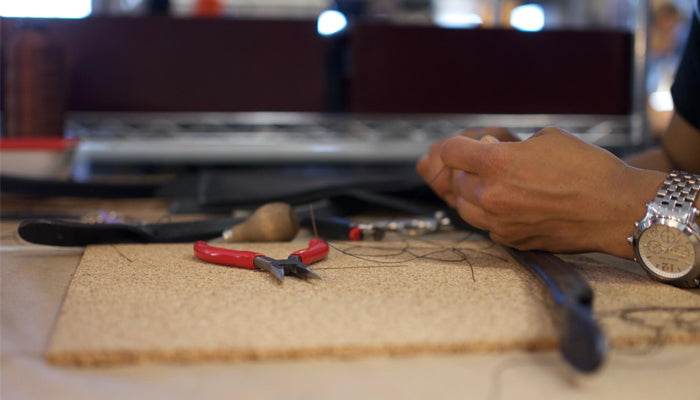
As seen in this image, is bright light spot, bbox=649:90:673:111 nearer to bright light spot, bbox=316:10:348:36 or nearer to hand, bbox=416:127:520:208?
bright light spot, bbox=316:10:348:36

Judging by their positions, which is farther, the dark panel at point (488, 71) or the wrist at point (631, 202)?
the dark panel at point (488, 71)

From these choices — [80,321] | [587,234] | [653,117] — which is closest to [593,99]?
[587,234]

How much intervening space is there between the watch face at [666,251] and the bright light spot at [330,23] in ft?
3.57

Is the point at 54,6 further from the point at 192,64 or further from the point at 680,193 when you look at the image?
the point at 680,193

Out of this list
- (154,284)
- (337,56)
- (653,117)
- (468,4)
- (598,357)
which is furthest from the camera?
(468,4)

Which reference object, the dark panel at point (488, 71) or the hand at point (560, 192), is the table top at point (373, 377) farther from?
the dark panel at point (488, 71)

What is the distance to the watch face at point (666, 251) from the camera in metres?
0.46

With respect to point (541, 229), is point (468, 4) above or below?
above

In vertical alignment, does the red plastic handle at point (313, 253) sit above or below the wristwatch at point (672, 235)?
below

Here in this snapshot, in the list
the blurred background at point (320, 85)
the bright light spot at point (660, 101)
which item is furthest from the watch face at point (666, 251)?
the bright light spot at point (660, 101)

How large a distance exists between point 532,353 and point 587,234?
0.71 feet

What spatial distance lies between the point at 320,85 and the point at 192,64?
0.31 meters

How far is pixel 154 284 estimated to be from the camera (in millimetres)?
458

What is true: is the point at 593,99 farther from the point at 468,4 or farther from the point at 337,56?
the point at 468,4
